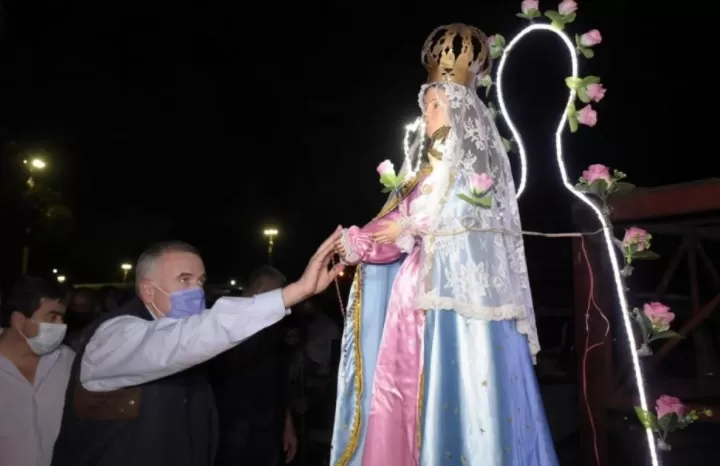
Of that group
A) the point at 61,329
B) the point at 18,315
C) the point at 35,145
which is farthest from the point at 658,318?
the point at 35,145

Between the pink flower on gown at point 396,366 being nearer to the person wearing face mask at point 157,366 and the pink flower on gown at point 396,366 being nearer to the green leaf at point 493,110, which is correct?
the person wearing face mask at point 157,366

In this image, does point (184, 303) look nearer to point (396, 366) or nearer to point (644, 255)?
point (396, 366)

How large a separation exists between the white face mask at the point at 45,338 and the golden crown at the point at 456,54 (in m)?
2.49

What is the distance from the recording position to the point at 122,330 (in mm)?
2643

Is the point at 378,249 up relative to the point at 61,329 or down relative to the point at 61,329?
up

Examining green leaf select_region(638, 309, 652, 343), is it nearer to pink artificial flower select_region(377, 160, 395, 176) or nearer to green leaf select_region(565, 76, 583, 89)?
green leaf select_region(565, 76, 583, 89)

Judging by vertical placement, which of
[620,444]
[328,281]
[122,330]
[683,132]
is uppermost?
[683,132]

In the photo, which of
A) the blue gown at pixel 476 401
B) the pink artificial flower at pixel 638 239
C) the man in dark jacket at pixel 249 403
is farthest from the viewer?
the man in dark jacket at pixel 249 403

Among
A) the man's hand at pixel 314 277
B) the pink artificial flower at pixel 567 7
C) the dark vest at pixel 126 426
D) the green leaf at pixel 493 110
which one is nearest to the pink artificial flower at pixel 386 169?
the man's hand at pixel 314 277

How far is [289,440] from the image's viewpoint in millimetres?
4965

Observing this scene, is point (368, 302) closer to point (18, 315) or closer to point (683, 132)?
point (18, 315)

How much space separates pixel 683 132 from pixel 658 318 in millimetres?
5384

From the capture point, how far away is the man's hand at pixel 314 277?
2.61m

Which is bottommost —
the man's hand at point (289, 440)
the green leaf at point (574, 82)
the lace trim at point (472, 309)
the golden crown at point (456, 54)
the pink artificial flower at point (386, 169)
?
the man's hand at point (289, 440)
